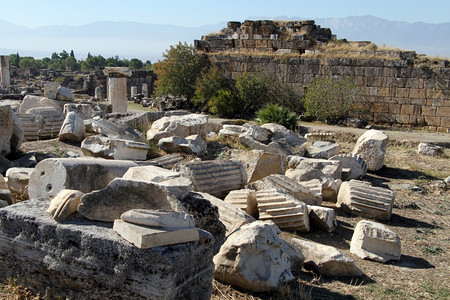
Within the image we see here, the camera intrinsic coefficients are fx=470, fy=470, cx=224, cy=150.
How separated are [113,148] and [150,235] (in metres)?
5.02

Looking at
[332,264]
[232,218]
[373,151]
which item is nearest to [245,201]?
[232,218]

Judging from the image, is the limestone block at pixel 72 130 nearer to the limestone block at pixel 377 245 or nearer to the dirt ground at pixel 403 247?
the dirt ground at pixel 403 247

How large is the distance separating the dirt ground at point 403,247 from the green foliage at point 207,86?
866cm

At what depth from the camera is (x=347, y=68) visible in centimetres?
1689

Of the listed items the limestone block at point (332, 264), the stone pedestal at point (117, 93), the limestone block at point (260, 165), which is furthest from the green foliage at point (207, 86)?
the limestone block at point (332, 264)

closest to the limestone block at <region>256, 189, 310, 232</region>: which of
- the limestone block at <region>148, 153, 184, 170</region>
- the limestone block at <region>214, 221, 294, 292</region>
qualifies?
the limestone block at <region>214, 221, 294, 292</region>

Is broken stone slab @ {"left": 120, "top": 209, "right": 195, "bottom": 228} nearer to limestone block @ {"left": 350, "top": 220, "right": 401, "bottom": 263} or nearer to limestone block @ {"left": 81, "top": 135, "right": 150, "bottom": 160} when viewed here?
limestone block @ {"left": 350, "top": 220, "right": 401, "bottom": 263}

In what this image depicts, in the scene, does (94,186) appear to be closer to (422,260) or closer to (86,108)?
(422,260)

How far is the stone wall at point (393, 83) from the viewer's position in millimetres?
15820

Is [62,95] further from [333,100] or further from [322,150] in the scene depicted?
[333,100]

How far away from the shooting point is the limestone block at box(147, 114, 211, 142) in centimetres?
998

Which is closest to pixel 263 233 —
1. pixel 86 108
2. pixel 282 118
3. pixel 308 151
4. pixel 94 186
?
pixel 94 186

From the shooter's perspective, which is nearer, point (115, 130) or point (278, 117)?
point (115, 130)

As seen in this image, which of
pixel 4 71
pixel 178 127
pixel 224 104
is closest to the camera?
pixel 178 127
